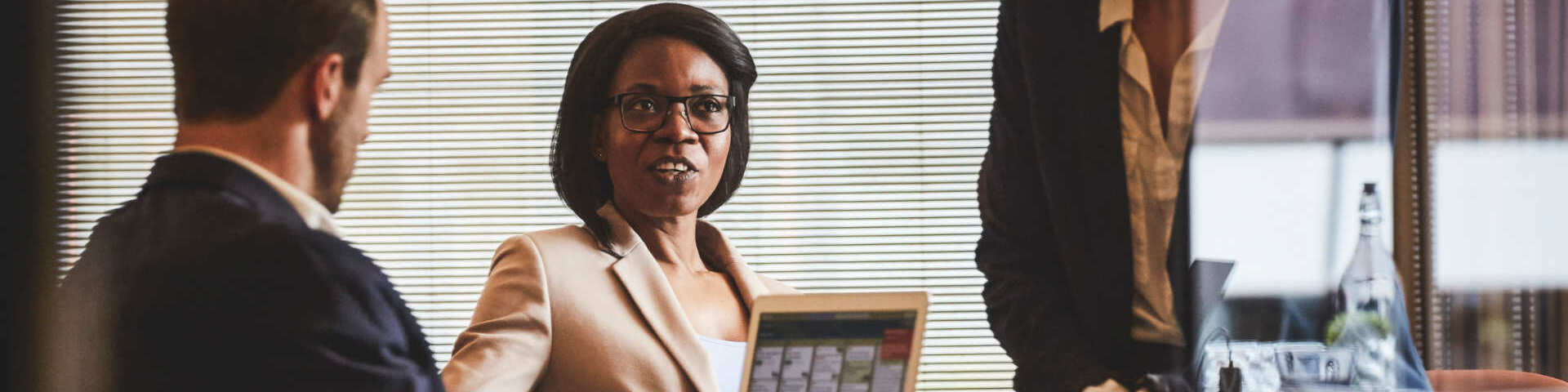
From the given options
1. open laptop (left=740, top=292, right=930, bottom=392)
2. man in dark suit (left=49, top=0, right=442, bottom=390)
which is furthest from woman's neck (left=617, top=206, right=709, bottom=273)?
man in dark suit (left=49, top=0, right=442, bottom=390)

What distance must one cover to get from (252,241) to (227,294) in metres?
0.04

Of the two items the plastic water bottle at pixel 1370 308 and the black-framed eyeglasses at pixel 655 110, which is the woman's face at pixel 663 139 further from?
the plastic water bottle at pixel 1370 308

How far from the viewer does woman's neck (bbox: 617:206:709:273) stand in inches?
64.5

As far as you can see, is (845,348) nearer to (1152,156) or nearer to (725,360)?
(725,360)

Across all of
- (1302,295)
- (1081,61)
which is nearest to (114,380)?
(1081,61)

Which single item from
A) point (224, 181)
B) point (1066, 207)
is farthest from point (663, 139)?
point (224, 181)

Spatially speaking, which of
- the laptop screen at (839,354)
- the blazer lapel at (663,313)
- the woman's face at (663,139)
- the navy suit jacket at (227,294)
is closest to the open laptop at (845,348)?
the laptop screen at (839,354)

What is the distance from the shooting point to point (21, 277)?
0.96 metres

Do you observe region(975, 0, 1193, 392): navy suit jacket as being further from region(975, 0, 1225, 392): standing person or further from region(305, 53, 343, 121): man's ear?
region(305, 53, 343, 121): man's ear

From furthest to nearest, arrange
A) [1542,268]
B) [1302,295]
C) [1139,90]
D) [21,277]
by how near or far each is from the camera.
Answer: [1542,268] → [1302,295] → [1139,90] → [21,277]

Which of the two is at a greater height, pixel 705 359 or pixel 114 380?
pixel 114 380

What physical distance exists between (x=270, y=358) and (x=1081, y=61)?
3.49ft

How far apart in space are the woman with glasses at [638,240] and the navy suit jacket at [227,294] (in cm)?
55

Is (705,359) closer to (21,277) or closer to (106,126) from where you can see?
(21,277)
